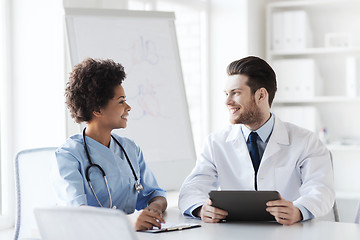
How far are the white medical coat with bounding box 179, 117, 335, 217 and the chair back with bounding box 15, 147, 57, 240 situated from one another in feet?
1.73

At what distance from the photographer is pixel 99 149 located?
1843 mm

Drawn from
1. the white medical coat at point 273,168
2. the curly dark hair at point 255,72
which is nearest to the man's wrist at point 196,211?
the white medical coat at point 273,168

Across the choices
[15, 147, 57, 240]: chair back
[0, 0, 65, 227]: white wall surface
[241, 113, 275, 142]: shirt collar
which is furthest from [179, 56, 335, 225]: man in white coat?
[0, 0, 65, 227]: white wall surface

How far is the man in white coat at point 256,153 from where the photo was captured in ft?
6.43

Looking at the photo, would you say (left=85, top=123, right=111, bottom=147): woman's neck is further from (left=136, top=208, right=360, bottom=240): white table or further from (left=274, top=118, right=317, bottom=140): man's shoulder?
(left=274, top=118, right=317, bottom=140): man's shoulder

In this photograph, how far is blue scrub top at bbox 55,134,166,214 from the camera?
171cm

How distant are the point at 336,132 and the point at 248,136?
7.76 feet

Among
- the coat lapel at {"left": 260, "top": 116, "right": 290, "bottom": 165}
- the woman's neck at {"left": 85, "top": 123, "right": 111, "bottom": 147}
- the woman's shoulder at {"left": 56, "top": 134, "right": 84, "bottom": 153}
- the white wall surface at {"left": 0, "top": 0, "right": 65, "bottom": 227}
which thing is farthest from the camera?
the white wall surface at {"left": 0, "top": 0, "right": 65, "bottom": 227}

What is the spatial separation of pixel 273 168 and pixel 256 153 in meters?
0.09

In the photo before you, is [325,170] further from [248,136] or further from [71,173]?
[71,173]

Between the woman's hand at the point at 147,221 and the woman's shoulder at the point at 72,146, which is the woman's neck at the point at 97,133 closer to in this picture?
the woman's shoulder at the point at 72,146

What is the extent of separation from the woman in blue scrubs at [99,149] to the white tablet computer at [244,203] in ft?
0.68

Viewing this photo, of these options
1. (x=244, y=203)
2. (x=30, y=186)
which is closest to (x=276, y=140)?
(x=244, y=203)

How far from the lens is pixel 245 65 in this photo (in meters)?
2.09
